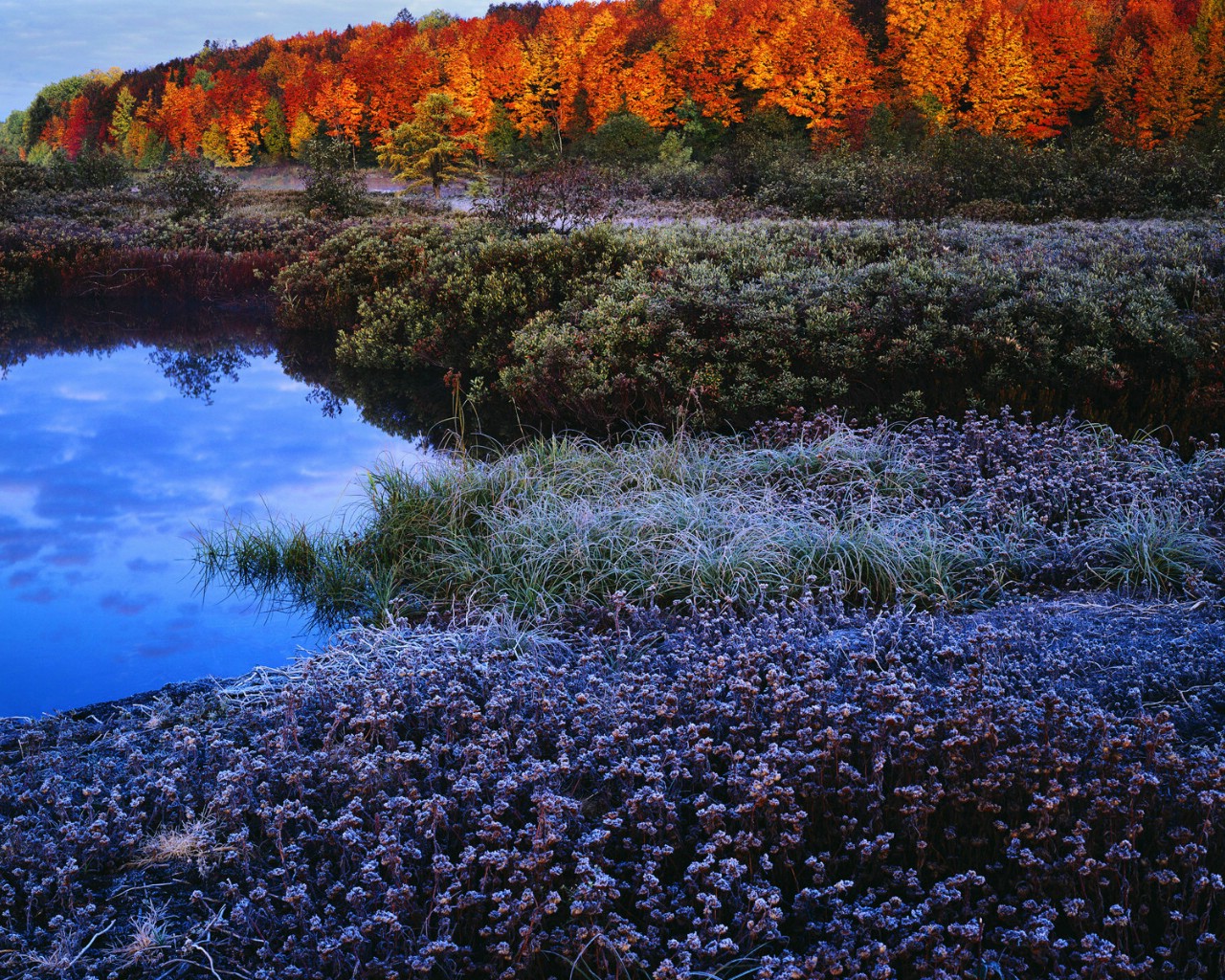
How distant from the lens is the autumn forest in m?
25.4

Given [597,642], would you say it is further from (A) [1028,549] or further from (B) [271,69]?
(B) [271,69]

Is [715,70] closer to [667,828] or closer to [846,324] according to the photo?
[846,324]

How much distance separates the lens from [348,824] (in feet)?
7.79

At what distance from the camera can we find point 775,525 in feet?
16.9

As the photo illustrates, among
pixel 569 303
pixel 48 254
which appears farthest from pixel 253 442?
pixel 48 254

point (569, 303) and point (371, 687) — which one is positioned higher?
point (569, 303)

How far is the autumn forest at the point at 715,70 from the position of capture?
25.4m

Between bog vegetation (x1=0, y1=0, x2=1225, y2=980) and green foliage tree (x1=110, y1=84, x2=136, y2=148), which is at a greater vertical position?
green foliage tree (x1=110, y1=84, x2=136, y2=148)

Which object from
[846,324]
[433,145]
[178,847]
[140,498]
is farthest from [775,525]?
[433,145]

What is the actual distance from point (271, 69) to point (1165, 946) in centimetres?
3481

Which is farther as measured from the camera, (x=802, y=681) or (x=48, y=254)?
(x=48, y=254)

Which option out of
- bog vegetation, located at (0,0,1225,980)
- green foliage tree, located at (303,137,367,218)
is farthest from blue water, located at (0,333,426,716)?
green foliage tree, located at (303,137,367,218)

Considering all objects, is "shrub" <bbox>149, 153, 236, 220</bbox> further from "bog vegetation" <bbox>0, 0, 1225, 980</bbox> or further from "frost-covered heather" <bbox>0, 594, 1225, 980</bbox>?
"frost-covered heather" <bbox>0, 594, 1225, 980</bbox>

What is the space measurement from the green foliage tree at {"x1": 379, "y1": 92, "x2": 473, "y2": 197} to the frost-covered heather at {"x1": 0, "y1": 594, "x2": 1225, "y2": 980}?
25.0 m
